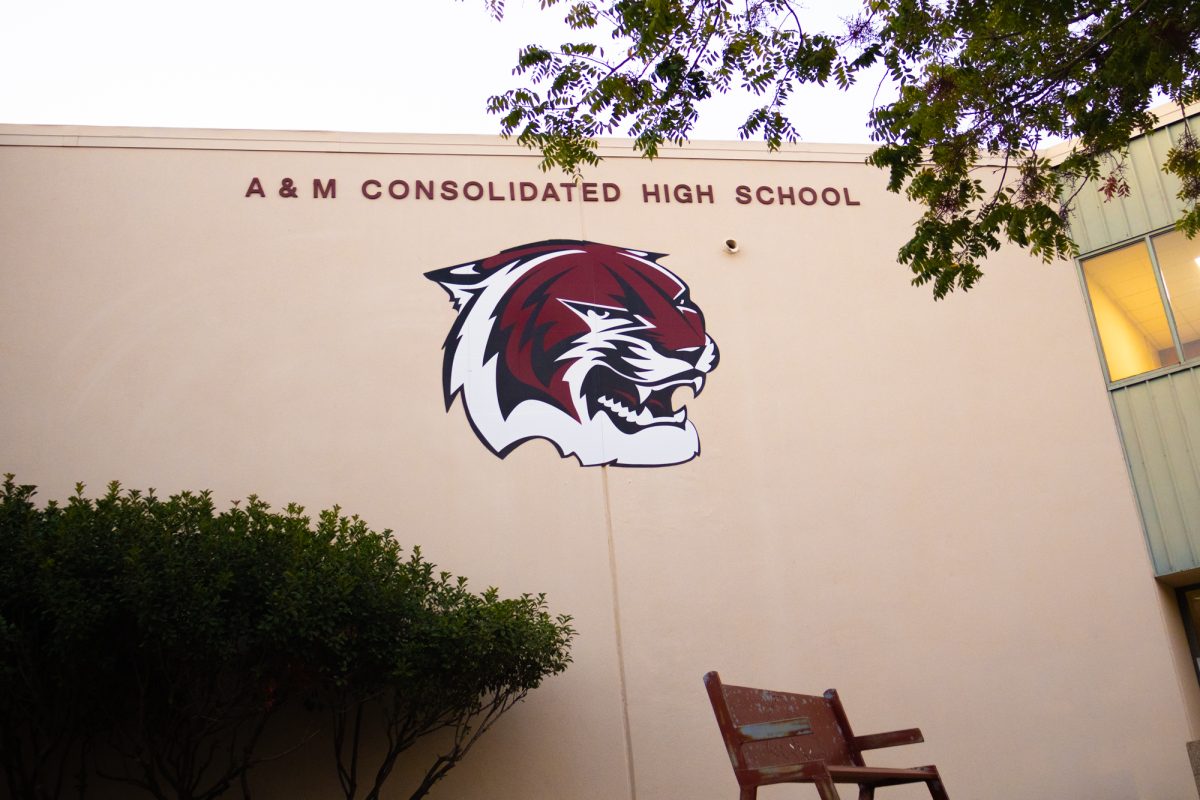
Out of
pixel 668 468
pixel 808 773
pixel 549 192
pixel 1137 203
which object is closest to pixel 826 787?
pixel 808 773

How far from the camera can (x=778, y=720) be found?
5.37 m

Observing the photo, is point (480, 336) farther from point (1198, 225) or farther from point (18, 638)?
point (1198, 225)

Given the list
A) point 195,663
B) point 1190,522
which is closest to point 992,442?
point 1190,522

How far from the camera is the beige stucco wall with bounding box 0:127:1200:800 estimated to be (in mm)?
9133

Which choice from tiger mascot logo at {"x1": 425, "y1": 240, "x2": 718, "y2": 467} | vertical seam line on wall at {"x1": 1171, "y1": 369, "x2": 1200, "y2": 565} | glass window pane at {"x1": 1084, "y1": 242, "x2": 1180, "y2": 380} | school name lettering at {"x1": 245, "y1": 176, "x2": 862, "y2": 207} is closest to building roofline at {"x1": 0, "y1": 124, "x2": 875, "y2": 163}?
school name lettering at {"x1": 245, "y1": 176, "x2": 862, "y2": 207}

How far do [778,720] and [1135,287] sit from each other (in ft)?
23.0

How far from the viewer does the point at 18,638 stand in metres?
6.78

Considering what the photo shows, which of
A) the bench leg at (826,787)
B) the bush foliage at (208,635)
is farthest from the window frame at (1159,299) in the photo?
the bench leg at (826,787)

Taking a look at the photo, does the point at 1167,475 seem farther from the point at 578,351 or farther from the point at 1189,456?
the point at 578,351

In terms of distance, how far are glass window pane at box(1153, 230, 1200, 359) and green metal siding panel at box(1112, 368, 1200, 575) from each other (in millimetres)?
326

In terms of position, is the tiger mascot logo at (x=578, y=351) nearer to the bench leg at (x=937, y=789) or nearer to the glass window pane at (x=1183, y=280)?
the glass window pane at (x=1183, y=280)

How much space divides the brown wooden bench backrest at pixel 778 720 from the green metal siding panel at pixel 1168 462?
512cm

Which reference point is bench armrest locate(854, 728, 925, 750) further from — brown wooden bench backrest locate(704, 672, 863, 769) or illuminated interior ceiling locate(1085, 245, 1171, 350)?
illuminated interior ceiling locate(1085, 245, 1171, 350)

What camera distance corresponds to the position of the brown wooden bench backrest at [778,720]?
5.00 meters
